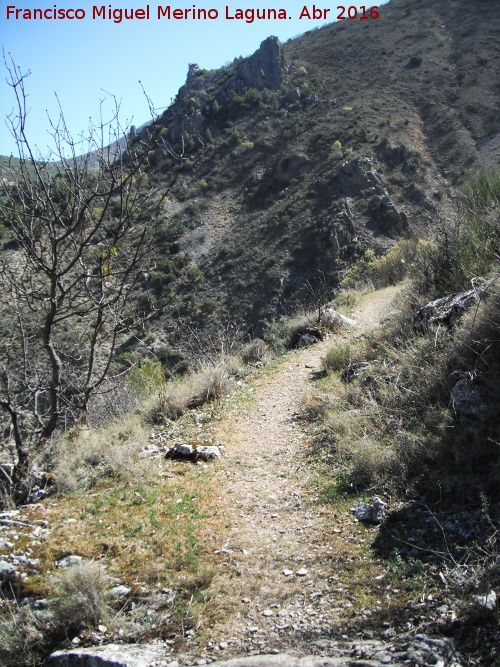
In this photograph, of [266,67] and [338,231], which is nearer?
[338,231]

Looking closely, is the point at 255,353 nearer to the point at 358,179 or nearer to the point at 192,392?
the point at 192,392

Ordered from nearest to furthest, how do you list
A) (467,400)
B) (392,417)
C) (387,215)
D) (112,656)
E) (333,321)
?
(112,656)
(467,400)
(392,417)
(333,321)
(387,215)

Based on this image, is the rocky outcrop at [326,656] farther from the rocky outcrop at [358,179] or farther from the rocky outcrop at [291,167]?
the rocky outcrop at [291,167]

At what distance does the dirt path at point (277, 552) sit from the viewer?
7.45 ft

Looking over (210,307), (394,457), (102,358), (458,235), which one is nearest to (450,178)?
(210,307)

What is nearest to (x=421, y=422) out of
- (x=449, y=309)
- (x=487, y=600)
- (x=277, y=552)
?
(x=449, y=309)

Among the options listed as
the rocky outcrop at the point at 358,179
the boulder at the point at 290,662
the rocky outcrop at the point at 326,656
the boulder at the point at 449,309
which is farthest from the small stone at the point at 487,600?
the rocky outcrop at the point at 358,179

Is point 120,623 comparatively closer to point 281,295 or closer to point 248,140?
point 281,295

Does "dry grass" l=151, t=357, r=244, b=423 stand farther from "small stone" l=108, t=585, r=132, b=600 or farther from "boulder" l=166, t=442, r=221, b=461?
"small stone" l=108, t=585, r=132, b=600

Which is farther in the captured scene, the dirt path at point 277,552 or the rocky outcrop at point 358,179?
the rocky outcrop at point 358,179

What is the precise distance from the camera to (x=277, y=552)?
2.93 m

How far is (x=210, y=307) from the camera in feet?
102

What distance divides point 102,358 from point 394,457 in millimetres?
22042


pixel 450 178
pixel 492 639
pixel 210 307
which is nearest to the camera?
pixel 492 639
